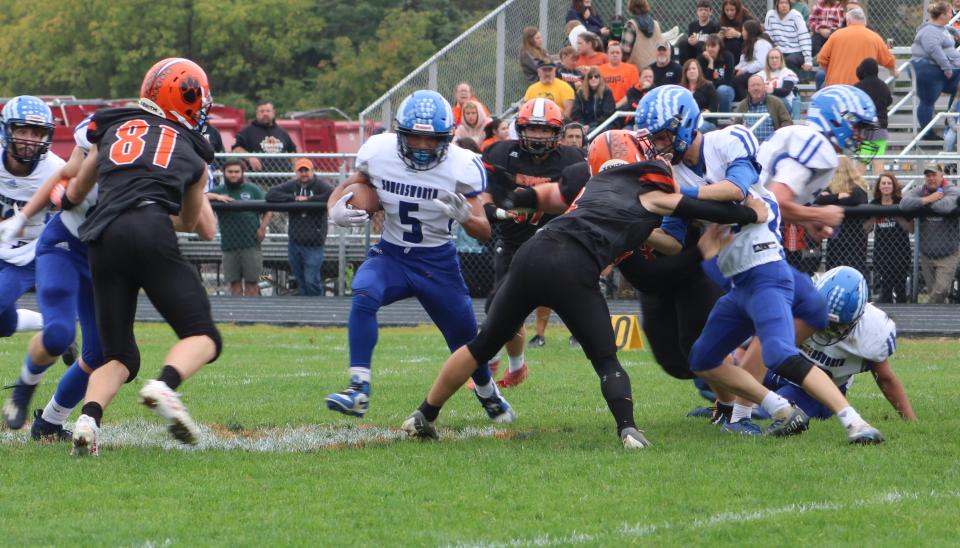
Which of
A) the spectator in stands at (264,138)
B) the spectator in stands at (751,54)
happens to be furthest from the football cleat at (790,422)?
the spectator in stands at (264,138)

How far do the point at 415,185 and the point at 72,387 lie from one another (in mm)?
1989

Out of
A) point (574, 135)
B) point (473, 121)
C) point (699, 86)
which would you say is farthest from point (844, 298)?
point (699, 86)

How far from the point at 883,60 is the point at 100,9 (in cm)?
2695

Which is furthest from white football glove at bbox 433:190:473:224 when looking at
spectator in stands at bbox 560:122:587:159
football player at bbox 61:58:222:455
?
spectator in stands at bbox 560:122:587:159

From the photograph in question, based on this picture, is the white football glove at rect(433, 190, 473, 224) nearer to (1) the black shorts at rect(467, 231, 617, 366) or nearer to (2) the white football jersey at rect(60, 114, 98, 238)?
(1) the black shorts at rect(467, 231, 617, 366)

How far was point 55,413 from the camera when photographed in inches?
256

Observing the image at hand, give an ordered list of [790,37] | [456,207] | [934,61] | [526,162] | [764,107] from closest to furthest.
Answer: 1. [456,207]
2. [526,162]
3. [764,107]
4. [934,61]
5. [790,37]

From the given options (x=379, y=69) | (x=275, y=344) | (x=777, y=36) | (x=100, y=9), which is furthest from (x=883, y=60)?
(x=100, y=9)

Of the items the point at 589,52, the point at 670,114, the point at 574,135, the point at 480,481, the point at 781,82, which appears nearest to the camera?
the point at 480,481

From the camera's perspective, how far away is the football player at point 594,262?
6004 mm

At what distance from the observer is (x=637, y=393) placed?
8578 millimetres

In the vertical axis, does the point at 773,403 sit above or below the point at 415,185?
below

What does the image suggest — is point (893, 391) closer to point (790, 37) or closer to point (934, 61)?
point (934, 61)

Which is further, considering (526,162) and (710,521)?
(526,162)
